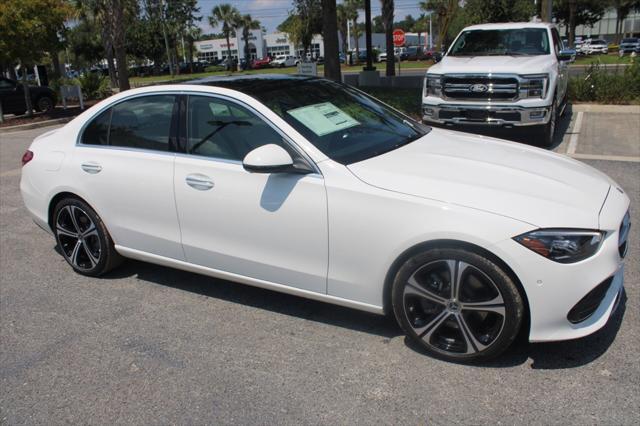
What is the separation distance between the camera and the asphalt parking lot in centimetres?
290

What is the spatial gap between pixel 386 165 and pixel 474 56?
23.4ft

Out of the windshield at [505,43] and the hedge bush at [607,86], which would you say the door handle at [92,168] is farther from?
the hedge bush at [607,86]

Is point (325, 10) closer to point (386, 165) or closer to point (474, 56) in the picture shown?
point (474, 56)

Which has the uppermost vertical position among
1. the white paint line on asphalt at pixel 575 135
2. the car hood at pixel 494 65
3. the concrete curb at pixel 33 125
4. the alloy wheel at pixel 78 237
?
the car hood at pixel 494 65

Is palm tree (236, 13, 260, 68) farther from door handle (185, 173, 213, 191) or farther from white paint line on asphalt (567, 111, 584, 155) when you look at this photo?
door handle (185, 173, 213, 191)

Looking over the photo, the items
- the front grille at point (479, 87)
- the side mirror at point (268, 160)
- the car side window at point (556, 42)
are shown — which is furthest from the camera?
the car side window at point (556, 42)

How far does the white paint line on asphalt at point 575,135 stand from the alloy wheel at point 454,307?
260 inches

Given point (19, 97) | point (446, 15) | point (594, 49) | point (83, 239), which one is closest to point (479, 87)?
point (83, 239)

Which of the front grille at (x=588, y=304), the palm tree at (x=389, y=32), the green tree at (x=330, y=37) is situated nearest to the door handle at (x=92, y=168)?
the front grille at (x=588, y=304)

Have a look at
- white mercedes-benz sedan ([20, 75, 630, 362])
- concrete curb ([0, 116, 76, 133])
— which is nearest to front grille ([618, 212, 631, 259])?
white mercedes-benz sedan ([20, 75, 630, 362])

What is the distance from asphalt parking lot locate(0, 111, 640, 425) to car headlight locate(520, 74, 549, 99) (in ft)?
14.9

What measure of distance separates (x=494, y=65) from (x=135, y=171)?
6564 millimetres

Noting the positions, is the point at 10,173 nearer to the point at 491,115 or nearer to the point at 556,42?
the point at 491,115

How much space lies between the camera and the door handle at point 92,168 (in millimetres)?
4328
